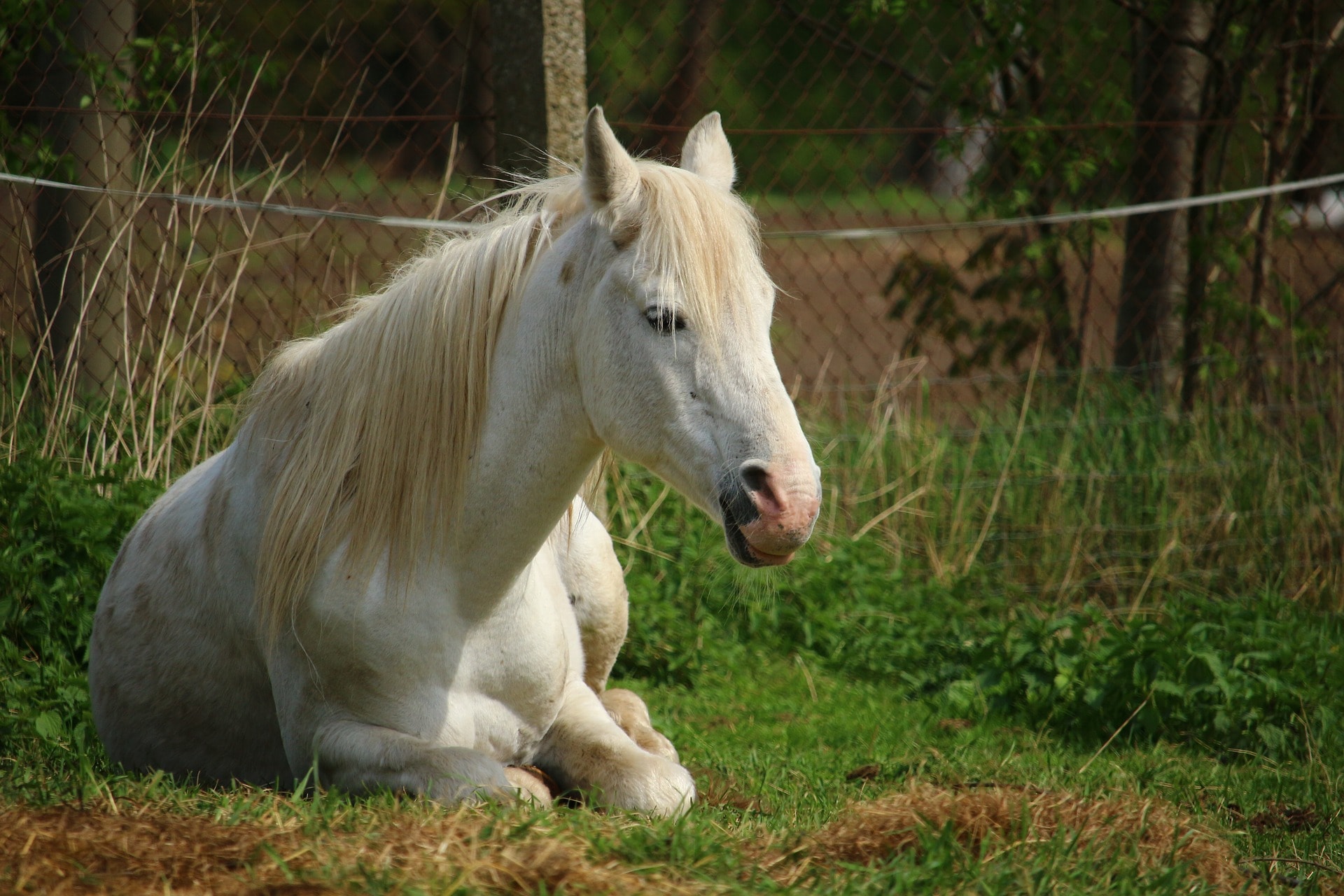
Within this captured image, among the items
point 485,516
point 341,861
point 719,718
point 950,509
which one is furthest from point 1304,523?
point 341,861

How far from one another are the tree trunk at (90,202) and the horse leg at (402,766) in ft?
8.10

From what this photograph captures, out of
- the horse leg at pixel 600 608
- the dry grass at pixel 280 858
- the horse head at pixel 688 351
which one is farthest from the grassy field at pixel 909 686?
the horse head at pixel 688 351

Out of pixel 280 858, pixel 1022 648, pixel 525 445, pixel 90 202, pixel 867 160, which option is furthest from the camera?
pixel 867 160

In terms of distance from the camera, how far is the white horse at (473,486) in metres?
2.34

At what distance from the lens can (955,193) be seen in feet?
22.2

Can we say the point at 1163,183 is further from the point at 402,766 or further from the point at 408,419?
the point at 402,766

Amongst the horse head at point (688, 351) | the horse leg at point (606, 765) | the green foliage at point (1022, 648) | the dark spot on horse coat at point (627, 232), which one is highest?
the dark spot on horse coat at point (627, 232)

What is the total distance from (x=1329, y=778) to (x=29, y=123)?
5.40m

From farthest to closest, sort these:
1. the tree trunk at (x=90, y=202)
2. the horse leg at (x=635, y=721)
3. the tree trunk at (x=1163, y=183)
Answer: the tree trunk at (x=1163, y=183) → the tree trunk at (x=90, y=202) → the horse leg at (x=635, y=721)

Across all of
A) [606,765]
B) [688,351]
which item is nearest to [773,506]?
[688,351]

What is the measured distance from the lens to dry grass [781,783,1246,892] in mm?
2209

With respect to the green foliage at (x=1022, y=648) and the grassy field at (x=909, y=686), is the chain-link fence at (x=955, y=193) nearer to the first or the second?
the grassy field at (x=909, y=686)

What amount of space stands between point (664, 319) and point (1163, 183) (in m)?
4.92

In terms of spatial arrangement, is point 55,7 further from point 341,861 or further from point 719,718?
point 341,861
